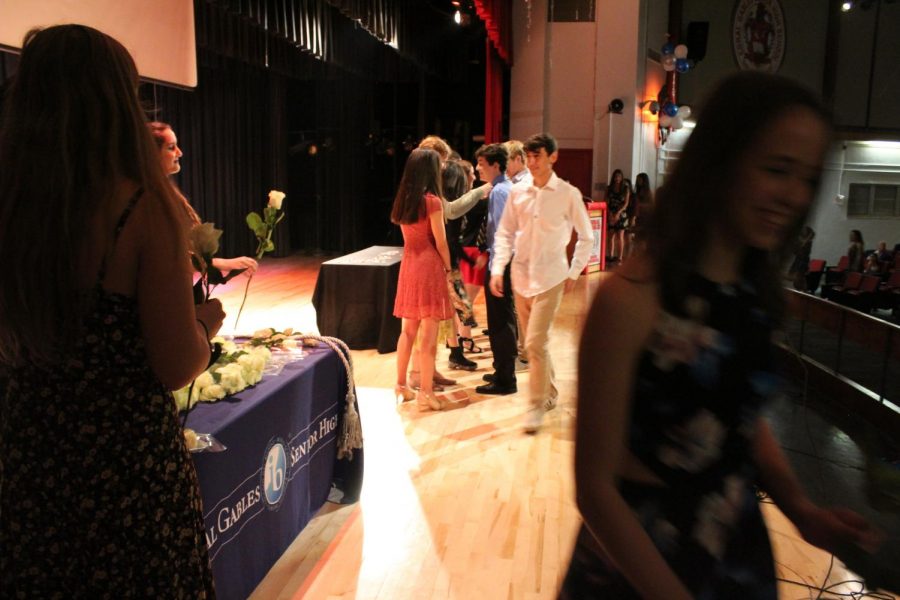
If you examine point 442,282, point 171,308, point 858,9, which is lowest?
point 442,282

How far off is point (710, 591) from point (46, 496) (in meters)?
1.00

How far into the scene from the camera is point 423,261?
429 cm

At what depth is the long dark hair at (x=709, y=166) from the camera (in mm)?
878

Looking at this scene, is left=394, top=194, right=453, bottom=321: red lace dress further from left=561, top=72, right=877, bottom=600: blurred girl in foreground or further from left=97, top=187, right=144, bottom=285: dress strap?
left=561, top=72, right=877, bottom=600: blurred girl in foreground

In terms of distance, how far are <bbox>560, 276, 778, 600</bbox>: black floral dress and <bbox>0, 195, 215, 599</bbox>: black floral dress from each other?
0.74 meters

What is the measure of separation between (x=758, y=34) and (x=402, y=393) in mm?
13959

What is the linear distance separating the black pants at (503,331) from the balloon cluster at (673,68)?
31.7 ft

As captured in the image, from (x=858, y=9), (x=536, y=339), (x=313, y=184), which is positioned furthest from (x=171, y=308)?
(x=858, y=9)

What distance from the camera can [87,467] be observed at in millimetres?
1197

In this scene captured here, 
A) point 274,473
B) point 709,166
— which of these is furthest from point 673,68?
point 709,166

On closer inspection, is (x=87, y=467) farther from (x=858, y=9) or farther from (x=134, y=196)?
(x=858, y=9)

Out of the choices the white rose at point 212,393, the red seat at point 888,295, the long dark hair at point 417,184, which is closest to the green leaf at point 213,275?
the white rose at point 212,393

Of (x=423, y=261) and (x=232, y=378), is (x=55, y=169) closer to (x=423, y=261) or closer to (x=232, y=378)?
(x=232, y=378)

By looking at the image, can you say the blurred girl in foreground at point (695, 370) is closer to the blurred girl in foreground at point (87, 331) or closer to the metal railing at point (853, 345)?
the blurred girl in foreground at point (87, 331)
